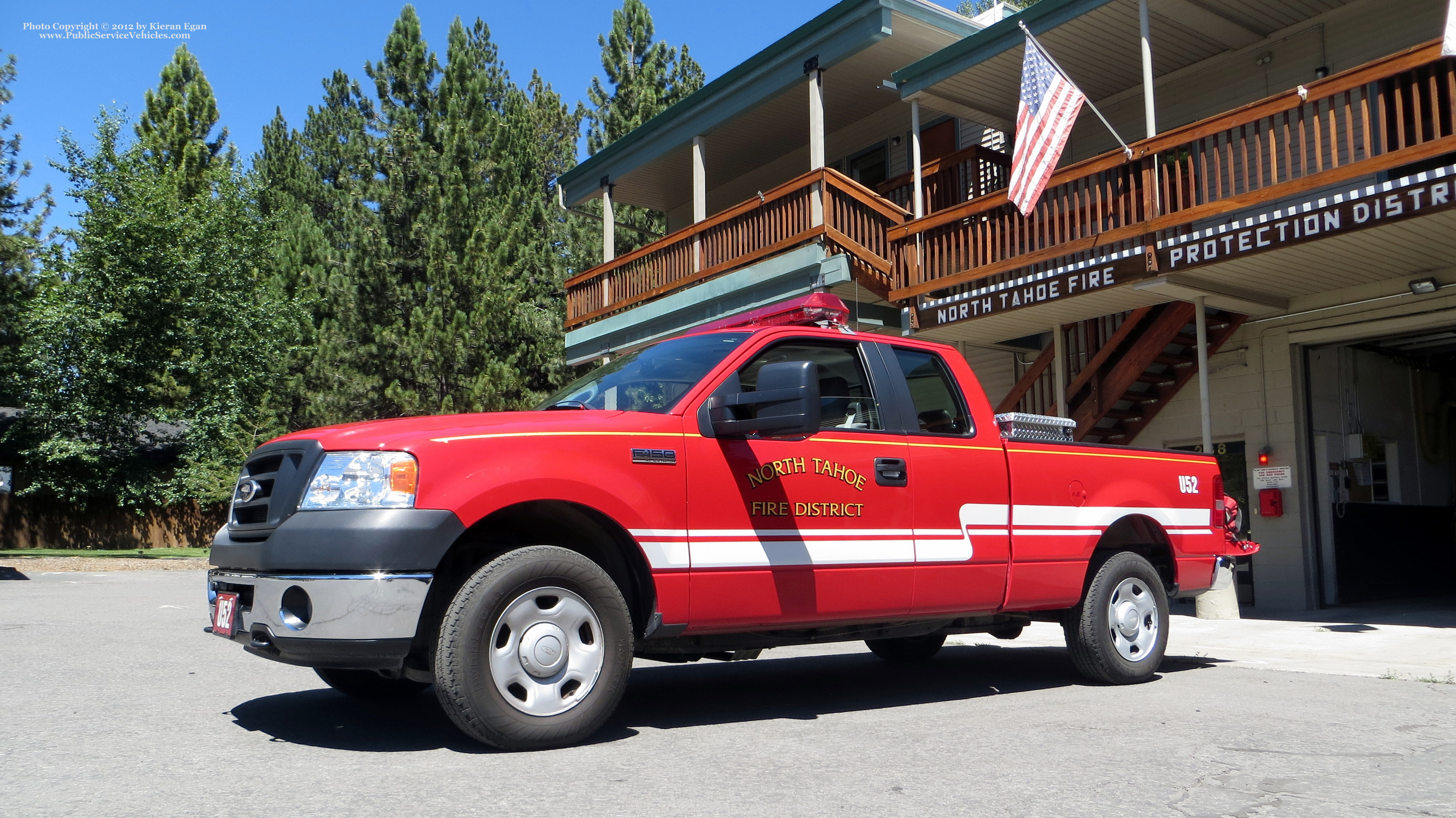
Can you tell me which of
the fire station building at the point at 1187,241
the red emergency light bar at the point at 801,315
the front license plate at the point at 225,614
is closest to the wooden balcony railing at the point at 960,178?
the fire station building at the point at 1187,241

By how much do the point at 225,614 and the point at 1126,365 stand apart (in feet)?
35.5

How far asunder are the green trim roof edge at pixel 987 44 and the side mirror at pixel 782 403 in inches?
356

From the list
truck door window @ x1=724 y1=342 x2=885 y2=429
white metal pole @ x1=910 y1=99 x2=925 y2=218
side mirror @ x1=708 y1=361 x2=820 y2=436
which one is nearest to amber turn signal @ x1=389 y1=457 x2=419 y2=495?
side mirror @ x1=708 y1=361 x2=820 y2=436

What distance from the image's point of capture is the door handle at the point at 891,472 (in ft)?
19.0

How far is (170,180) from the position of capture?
3362cm

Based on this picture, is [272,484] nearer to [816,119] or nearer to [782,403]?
[782,403]

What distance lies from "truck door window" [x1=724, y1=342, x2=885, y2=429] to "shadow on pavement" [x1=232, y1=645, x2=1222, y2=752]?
1510 millimetres

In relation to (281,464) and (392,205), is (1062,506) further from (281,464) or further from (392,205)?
(392,205)

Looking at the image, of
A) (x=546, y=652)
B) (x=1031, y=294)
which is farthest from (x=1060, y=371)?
(x=546, y=652)

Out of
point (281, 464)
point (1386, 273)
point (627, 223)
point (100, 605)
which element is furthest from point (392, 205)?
point (281, 464)

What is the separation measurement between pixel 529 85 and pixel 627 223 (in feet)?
63.6

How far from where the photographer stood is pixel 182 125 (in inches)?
1457

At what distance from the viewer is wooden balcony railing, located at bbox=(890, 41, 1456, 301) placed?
9148 millimetres

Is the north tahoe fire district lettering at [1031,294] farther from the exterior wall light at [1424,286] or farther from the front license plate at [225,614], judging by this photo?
the front license plate at [225,614]
